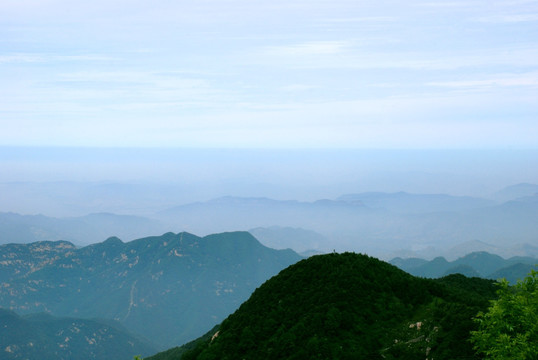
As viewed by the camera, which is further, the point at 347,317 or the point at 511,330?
the point at 347,317

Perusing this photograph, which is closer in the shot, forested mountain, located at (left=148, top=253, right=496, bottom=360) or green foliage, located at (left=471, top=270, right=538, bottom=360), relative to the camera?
green foliage, located at (left=471, top=270, right=538, bottom=360)

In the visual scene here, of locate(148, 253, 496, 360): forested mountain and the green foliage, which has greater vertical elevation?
the green foliage

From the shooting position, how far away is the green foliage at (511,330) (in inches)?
1574

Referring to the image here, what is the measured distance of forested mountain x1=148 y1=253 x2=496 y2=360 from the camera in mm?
53269

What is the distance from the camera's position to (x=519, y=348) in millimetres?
39844

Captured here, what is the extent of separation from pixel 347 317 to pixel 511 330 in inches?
895

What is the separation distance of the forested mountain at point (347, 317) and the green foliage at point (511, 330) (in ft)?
16.8

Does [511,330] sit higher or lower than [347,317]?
higher

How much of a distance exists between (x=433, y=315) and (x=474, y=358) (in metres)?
10.2

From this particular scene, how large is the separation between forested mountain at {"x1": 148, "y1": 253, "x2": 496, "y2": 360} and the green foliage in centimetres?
512

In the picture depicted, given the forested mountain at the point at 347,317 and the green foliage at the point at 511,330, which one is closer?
the green foliage at the point at 511,330

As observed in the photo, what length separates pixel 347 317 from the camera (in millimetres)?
60969

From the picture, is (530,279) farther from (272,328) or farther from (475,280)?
(475,280)

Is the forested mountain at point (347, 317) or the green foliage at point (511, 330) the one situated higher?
the green foliage at point (511, 330)
